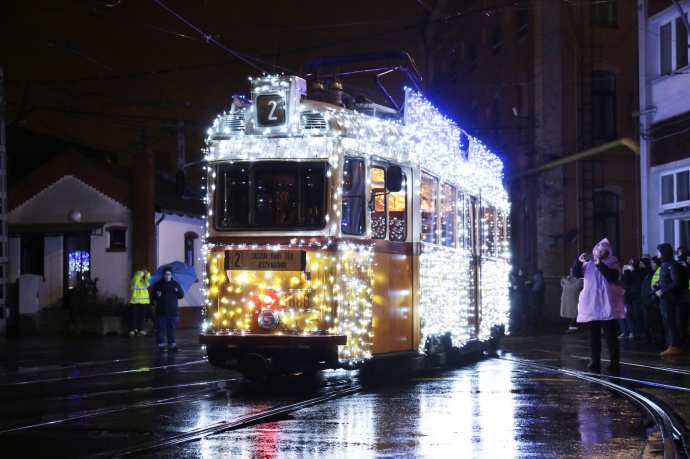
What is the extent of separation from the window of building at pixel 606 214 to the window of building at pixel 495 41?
24.7 ft

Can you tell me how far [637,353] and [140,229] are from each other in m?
20.1

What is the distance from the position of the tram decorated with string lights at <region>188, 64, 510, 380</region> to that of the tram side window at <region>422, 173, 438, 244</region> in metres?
0.39

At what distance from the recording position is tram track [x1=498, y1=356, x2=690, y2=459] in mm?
7988

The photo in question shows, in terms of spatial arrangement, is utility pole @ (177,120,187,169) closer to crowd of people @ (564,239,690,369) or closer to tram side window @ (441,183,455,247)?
crowd of people @ (564,239,690,369)

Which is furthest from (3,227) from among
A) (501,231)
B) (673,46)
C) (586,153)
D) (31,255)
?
(673,46)

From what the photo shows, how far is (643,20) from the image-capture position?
26.6m

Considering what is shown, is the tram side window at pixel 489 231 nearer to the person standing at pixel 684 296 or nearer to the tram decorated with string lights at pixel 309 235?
the person standing at pixel 684 296

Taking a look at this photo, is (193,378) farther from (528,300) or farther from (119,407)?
(528,300)

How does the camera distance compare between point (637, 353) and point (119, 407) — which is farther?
point (637, 353)

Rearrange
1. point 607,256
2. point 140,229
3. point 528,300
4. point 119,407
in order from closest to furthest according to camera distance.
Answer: point 119,407
point 607,256
point 528,300
point 140,229

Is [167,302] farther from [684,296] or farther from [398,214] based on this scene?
[684,296]

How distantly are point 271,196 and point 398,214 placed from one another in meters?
1.95

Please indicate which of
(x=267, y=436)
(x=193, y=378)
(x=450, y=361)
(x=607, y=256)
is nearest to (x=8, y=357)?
(x=193, y=378)

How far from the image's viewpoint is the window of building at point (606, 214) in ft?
119
